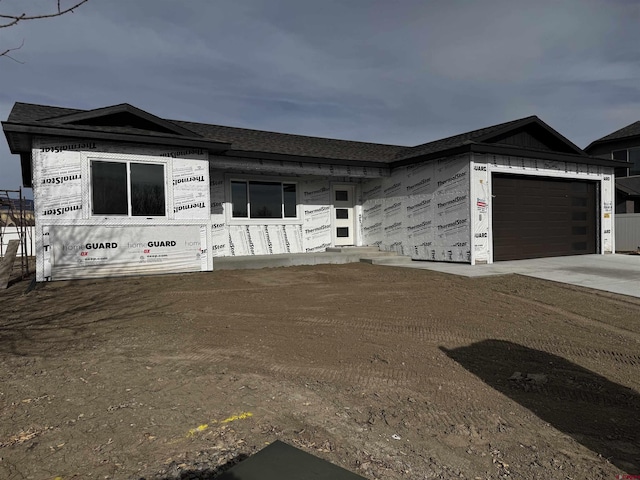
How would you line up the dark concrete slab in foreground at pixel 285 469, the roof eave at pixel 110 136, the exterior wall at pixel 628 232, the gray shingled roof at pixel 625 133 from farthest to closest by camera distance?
the gray shingled roof at pixel 625 133
the exterior wall at pixel 628 232
the roof eave at pixel 110 136
the dark concrete slab in foreground at pixel 285 469

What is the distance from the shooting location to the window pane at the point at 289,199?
14359 millimetres

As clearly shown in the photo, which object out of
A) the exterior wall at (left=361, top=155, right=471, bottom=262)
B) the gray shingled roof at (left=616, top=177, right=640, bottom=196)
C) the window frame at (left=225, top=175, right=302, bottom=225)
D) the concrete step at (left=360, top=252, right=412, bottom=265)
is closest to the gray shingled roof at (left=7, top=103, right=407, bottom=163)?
the window frame at (left=225, top=175, right=302, bottom=225)

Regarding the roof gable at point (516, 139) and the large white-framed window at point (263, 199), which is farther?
the large white-framed window at point (263, 199)

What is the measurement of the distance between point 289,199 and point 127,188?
19.0ft

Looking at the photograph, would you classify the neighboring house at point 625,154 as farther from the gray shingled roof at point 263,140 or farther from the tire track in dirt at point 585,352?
the tire track in dirt at point 585,352

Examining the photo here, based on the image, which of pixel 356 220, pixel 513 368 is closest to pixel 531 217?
pixel 356 220

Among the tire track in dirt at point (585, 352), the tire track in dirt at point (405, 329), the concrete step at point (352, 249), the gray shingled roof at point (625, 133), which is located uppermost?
the gray shingled roof at point (625, 133)

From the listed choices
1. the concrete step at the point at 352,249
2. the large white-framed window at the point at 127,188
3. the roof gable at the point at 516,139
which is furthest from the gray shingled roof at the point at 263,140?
the concrete step at the point at 352,249

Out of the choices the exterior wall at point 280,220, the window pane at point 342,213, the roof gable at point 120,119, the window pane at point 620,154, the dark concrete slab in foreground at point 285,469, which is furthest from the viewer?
the window pane at point 620,154

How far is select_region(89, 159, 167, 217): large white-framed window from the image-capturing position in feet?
31.7

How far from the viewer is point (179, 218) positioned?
34.4 feet

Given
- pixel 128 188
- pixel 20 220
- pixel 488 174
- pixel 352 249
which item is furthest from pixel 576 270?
pixel 20 220

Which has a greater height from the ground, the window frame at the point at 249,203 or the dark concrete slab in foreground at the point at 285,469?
the window frame at the point at 249,203

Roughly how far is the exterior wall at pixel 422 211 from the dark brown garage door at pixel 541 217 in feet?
4.02
